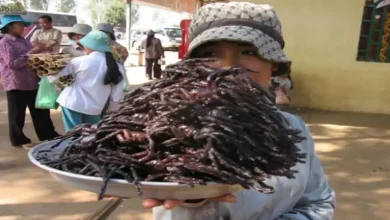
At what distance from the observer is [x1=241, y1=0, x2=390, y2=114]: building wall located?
8250 millimetres

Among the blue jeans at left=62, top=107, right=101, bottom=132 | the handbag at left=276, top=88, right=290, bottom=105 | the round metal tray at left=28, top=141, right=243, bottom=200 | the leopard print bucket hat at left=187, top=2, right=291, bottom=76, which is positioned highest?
the leopard print bucket hat at left=187, top=2, right=291, bottom=76

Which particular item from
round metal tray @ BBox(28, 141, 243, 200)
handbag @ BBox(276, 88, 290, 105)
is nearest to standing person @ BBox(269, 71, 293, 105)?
handbag @ BBox(276, 88, 290, 105)

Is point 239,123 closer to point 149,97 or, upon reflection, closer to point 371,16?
point 149,97

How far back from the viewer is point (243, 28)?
1292mm

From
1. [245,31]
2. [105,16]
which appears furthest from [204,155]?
[105,16]

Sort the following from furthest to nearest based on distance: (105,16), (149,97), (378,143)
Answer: (105,16) → (378,143) → (149,97)

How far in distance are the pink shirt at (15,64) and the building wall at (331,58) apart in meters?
4.68

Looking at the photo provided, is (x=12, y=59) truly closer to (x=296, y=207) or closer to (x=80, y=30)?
(x=80, y=30)

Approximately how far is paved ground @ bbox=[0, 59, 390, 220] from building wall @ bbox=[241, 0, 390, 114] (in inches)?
49.6

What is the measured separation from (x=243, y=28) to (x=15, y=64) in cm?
474

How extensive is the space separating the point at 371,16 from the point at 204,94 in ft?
26.9

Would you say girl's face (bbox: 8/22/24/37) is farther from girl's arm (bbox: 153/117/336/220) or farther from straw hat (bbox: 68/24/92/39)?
girl's arm (bbox: 153/117/336/220)

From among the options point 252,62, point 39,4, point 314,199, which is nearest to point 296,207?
point 314,199

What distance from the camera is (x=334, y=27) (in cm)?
830
